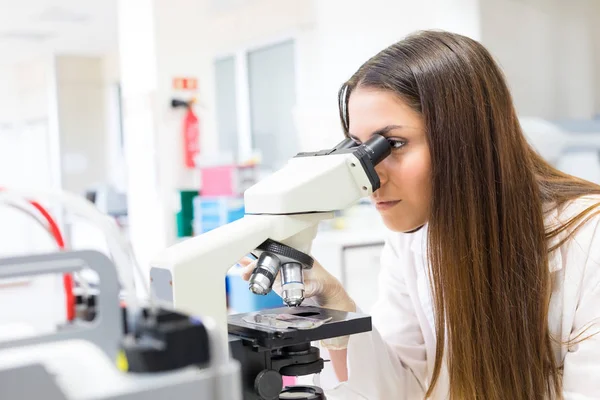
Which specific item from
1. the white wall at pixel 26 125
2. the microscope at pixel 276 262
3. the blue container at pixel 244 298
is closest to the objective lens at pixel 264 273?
the microscope at pixel 276 262

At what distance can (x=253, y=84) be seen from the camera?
240 inches

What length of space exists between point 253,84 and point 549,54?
131 inches

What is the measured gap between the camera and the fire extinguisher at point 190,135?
412 centimetres

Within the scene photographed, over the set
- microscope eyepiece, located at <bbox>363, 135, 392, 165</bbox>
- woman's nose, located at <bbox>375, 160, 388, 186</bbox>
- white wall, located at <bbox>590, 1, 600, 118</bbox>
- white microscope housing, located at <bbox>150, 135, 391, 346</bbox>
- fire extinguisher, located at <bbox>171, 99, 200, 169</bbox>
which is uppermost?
white wall, located at <bbox>590, 1, 600, 118</bbox>

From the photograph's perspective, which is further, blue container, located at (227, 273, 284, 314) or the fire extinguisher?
the fire extinguisher

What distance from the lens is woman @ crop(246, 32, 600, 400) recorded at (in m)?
1.07

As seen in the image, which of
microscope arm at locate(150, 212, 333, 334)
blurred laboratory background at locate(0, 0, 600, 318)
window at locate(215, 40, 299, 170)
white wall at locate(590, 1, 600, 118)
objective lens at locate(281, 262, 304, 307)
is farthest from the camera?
window at locate(215, 40, 299, 170)

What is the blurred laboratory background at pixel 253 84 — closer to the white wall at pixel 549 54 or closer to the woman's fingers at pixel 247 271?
the white wall at pixel 549 54

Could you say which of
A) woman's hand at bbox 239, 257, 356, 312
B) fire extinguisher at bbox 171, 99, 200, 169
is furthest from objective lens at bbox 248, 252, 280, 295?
fire extinguisher at bbox 171, 99, 200, 169

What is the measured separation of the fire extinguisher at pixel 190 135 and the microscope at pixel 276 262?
3217 millimetres

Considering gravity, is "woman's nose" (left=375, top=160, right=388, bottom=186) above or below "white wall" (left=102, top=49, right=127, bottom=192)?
below

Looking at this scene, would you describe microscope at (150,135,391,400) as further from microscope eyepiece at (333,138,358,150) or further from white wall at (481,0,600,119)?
white wall at (481,0,600,119)

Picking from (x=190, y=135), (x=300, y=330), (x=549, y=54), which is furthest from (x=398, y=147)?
(x=190, y=135)

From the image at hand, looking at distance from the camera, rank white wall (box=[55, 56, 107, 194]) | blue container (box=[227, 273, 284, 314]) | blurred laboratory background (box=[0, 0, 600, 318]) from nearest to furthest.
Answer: blurred laboratory background (box=[0, 0, 600, 318])
blue container (box=[227, 273, 284, 314])
white wall (box=[55, 56, 107, 194])
